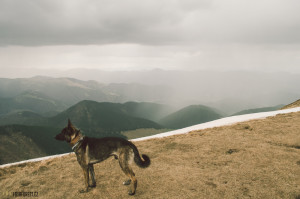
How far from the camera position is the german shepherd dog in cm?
941

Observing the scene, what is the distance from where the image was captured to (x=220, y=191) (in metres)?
9.59

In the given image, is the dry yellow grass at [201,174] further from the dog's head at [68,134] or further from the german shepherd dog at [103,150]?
the dog's head at [68,134]

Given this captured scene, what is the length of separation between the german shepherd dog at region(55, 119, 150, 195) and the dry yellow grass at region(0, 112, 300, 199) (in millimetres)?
1604

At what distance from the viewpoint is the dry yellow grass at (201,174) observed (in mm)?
9719

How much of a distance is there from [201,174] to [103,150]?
19.7 ft

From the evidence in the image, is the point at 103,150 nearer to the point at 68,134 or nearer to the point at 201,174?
the point at 68,134

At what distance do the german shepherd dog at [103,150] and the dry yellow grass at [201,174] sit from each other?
160 cm

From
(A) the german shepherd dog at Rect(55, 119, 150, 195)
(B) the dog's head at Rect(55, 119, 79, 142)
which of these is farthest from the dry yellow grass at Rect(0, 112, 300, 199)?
(B) the dog's head at Rect(55, 119, 79, 142)

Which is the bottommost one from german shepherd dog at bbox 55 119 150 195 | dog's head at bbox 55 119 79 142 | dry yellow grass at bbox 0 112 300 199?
dry yellow grass at bbox 0 112 300 199

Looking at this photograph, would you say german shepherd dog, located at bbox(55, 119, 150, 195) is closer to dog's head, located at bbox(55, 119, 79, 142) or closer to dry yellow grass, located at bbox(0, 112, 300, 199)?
dog's head, located at bbox(55, 119, 79, 142)

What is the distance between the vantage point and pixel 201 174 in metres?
11.4

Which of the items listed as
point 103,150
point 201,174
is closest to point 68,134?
point 103,150

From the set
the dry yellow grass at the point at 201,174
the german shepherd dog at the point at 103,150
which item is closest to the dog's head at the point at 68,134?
the german shepherd dog at the point at 103,150

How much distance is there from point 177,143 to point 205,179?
25.3 ft
